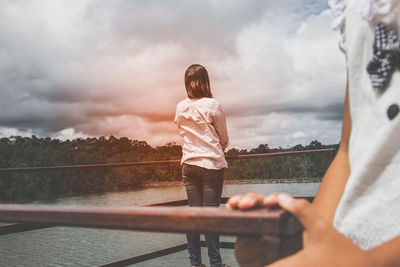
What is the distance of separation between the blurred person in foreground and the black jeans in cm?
200

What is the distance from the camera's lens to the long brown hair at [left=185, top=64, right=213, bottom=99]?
2.65m

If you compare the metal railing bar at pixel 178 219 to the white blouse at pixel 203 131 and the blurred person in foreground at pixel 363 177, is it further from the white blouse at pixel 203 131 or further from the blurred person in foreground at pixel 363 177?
the white blouse at pixel 203 131

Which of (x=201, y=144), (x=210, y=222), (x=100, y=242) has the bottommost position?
(x=100, y=242)

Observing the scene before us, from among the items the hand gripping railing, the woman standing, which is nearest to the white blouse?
the woman standing

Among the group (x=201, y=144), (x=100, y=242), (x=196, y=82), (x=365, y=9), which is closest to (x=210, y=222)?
(x=365, y=9)

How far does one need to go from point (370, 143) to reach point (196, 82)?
223cm

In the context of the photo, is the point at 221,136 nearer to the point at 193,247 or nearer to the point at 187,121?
the point at 187,121

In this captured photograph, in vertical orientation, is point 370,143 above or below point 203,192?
above

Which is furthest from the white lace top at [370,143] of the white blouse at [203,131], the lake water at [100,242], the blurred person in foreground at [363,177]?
the white blouse at [203,131]

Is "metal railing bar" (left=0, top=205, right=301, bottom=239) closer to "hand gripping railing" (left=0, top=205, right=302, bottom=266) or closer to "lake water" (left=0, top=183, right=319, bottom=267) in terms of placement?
"hand gripping railing" (left=0, top=205, right=302, bottom=266)

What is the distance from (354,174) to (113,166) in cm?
277

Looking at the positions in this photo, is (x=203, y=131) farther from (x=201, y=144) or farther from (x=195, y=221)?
(x=195, y=221)

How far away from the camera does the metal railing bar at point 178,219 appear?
35 centimetres

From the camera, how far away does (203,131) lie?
2.60 meters
